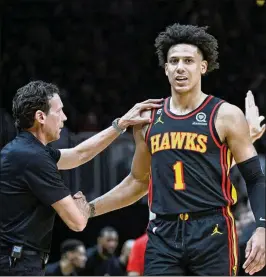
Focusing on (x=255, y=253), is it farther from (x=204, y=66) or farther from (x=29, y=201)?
(x=29, y=201)

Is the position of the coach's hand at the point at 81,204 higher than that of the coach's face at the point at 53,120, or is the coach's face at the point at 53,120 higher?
the coach's face at the point at 53,120

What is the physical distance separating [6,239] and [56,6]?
23.2ft

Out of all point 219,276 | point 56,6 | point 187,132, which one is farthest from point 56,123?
point 56,6

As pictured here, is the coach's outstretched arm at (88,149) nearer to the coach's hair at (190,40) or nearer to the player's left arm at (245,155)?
the coach's hair at (190,40)

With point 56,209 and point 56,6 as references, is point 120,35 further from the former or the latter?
point 56,209

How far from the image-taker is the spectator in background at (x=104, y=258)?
8.88m

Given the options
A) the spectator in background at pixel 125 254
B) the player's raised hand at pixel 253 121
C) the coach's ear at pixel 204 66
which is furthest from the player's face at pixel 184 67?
the spectator in background at pixel 125 254

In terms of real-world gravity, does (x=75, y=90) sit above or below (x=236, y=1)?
below

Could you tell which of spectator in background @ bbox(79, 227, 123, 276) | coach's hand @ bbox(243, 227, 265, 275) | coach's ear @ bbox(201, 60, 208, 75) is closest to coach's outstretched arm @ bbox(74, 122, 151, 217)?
coach's ear @ bbox(201, 60, 208, 75)

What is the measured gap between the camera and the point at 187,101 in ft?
14.8

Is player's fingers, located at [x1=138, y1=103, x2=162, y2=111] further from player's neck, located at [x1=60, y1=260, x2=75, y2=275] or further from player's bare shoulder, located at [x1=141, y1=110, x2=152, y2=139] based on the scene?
player's neck, located at [x1=60, y1=260, x2=75, y2=275]

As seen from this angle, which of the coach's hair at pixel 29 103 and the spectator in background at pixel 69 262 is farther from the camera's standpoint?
the spectator in background at pixel 69 262

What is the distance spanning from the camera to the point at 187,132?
4.37 metres

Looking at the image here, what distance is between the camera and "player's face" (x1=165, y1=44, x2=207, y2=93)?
447 cm
